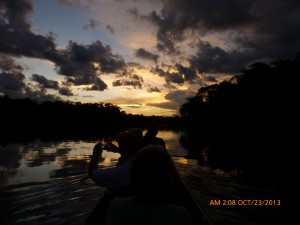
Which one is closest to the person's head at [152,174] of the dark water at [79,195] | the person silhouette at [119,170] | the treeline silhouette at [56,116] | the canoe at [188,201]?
the person silhouette at [119,170]

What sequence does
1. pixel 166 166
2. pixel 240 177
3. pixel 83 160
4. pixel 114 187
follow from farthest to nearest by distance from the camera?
pixel 83 160, pixel 240 177, pixel 114 187, pixel 166 166

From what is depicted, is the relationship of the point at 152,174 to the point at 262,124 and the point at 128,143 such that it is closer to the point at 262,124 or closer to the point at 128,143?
the point at 128,143

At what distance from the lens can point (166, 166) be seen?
2309mm

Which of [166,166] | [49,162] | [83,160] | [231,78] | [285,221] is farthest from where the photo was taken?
[231,78]

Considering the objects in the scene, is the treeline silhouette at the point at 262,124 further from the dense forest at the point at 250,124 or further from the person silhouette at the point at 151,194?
the person silhouette at the point at 151,194

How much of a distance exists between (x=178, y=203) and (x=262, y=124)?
1572 inches

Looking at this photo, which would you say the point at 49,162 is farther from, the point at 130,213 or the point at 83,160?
the point at 130,213

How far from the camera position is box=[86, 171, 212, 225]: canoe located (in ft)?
16.4

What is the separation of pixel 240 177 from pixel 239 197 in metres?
4.11

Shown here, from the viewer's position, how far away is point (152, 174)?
2.28 meters

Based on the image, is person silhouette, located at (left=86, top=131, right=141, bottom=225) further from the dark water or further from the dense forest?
the dense forest

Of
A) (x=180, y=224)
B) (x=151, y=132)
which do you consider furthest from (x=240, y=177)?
(x=180, y=224)

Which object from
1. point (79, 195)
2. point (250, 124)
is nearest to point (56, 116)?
point (250, 124)

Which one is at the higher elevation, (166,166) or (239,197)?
(166,166)
